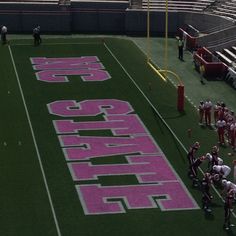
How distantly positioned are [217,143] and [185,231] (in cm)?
720

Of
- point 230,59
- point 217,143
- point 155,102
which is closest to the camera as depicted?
point 217,143

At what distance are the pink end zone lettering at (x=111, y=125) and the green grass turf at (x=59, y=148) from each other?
38 cm

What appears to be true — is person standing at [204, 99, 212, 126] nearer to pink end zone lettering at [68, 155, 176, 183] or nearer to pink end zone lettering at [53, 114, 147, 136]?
pink end zone lettering at [53, 114, 147, 136]

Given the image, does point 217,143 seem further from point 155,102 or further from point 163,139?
point 155,102

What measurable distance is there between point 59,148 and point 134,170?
3.29 metres

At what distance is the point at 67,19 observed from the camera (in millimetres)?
45719

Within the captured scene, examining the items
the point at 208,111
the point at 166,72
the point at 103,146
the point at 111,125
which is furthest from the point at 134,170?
the point at 166,72

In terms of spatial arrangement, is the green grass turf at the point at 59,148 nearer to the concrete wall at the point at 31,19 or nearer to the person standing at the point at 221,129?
the person standing at the point at 221,129

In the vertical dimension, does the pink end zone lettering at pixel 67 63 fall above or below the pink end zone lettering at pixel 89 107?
below

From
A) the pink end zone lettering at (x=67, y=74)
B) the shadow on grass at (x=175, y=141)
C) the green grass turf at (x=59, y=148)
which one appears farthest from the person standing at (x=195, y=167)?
the pink end zone lettering at (x=67, y=74)

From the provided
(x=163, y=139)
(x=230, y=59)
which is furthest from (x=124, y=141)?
(x=230, y=59)

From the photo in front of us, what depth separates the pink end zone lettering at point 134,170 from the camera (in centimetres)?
2406

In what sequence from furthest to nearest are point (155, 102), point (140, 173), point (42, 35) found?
point (42, 35), point (155, 102), point (140, 173)

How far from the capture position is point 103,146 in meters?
26.7
